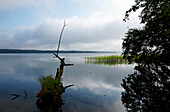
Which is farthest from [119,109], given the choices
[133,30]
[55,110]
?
[133,30]

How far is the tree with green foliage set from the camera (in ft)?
27.2

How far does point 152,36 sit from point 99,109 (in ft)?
41.5

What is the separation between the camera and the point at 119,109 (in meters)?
8.03

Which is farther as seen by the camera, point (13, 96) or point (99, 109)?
point (13, 96)

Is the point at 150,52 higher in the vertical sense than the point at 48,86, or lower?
higher

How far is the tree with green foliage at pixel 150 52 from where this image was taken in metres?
8.29

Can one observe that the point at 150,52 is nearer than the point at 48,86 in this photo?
No

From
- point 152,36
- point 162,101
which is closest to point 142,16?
point 152,36

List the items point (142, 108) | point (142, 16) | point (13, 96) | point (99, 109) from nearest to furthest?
1. point (142, 108)
2. point (99, 109)
3. point (13, 96)
4. point (142, 16)

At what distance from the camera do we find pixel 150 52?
16.5 m

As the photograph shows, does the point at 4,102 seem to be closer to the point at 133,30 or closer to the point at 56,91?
the point at 56,91

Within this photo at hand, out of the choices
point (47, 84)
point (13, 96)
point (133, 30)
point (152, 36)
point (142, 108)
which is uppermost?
point (133, 30)

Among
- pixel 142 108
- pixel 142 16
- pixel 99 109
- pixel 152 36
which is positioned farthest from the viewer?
pixel 142 16

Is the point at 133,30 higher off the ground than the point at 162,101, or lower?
higher
